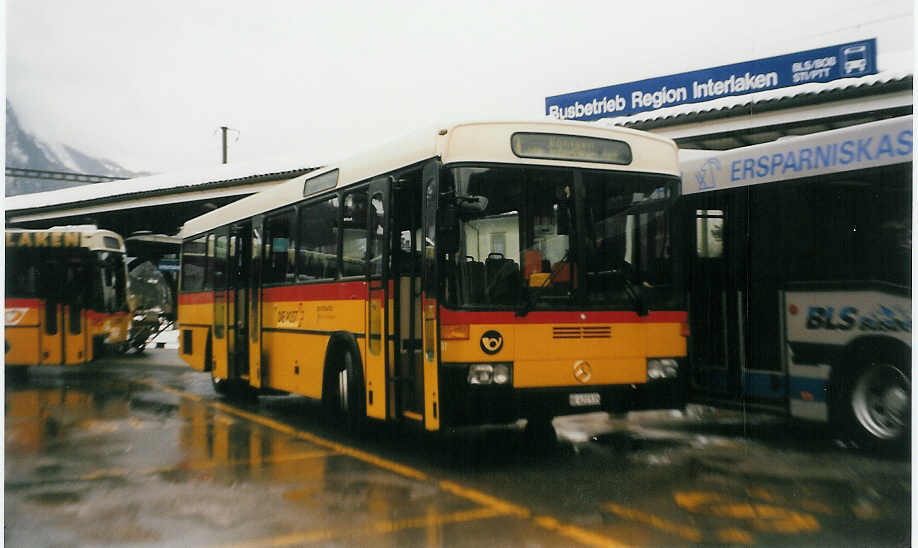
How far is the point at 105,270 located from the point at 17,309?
13.8ft

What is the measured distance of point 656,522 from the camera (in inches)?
228

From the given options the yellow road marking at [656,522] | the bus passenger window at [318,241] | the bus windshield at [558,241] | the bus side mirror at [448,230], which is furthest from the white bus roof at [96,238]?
the yellow road marking at [656,522]

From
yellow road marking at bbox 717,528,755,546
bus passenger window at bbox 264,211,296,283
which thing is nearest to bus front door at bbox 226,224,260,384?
bus passenger window at bbox 264,211,296,283

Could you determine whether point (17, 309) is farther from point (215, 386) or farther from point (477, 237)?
point (477, 237)

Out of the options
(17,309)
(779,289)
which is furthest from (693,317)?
(17,309)

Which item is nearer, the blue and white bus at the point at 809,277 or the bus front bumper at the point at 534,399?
the bus front bumper at the point at 534,399

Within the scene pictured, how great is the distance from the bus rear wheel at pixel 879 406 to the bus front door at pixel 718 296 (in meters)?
1.41

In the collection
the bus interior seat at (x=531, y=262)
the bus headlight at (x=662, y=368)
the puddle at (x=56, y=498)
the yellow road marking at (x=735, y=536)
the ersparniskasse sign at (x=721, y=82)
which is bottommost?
the yellow road marking at (x=735, y=536)

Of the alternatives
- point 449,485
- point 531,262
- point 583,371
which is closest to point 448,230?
point 531,262

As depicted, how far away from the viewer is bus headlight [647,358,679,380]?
784cm

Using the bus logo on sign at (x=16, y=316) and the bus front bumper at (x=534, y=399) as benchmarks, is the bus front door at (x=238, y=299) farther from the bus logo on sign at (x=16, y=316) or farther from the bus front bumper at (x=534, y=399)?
the bus front bumper at (x=534, y=399)

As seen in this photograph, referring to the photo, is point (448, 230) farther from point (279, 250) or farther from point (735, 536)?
point (279, 250)

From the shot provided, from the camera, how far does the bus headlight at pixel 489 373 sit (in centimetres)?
723

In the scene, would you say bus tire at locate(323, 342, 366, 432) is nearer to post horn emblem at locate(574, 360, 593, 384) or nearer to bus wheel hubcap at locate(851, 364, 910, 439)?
post horn emblem at locate(574, 360, 593, 384)
